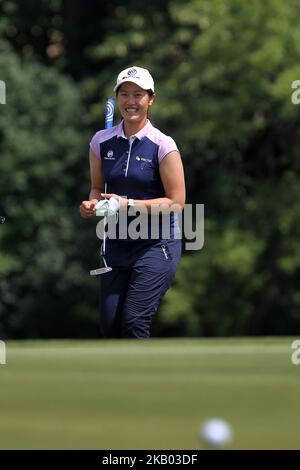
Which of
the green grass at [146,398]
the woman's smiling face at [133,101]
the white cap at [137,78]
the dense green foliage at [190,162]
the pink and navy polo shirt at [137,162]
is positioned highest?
the dense green foliage at [190,162]

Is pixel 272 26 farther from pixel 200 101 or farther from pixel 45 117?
pixel 45 117

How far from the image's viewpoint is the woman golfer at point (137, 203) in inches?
320

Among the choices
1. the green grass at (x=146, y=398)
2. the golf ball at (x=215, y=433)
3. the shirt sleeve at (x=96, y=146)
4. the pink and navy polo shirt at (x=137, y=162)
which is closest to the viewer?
the golf ball at (x=215, y=433)

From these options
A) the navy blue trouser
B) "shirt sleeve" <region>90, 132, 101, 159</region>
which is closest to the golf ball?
the navy blue trouser

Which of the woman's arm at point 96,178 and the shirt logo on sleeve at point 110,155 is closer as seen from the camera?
the shirt logo on sleeve at point 110,155

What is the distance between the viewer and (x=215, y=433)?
637 centimetres

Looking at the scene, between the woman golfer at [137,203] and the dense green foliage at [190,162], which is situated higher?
the dense green foliage at [190,162]

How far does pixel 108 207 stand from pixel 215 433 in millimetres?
2053

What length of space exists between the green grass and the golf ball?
0.07 meters

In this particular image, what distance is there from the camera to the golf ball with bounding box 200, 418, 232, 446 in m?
6.29

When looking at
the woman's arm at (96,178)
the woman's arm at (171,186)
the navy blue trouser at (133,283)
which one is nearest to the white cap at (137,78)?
the woman's arm at (171,186)

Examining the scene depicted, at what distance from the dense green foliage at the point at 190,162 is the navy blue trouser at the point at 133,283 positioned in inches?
818

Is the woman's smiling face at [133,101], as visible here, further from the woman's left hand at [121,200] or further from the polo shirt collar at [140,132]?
the woman's left hand at [121,200]

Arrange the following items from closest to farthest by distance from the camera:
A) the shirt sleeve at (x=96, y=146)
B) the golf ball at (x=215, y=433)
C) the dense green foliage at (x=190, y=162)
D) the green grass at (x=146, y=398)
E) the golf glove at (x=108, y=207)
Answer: the golf ball at (x=215, y=433) → the green grass at (x=146, y=398) → the golf glove at (x=108, y=207) → the shirt sleeve at (x=96, y=146) → the dense green foliage at (x=190, y=162)
